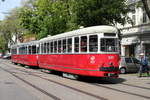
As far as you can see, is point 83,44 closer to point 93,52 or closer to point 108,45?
point 93,52

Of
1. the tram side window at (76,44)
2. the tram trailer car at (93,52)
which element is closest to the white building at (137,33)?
the tram trailer car at (93,52)

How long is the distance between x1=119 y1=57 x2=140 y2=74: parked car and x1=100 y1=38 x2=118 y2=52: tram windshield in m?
8.40

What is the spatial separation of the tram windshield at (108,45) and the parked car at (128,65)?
8404 millimetres

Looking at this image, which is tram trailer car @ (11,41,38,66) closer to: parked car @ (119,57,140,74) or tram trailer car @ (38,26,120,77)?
parked car @ (119,57,140,74)

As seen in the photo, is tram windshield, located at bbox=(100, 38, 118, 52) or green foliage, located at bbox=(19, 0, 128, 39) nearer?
tram windshield, located at bbox=(100, 38, 118, 52)

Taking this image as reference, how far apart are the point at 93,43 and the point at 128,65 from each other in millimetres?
9399

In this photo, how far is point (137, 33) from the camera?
115ft

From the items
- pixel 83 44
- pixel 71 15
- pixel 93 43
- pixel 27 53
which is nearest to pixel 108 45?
pixel 93 43

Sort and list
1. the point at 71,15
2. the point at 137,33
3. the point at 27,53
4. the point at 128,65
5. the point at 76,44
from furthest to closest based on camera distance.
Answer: the point at 27,53 → the point at 137,33 → the point at 71,15 → the point at 128,65 → the point at 76,44

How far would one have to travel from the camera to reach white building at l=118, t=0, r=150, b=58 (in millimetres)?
34250

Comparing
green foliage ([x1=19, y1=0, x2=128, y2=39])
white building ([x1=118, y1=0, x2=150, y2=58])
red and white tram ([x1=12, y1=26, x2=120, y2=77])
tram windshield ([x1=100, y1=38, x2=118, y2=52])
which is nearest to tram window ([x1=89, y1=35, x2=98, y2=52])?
red and white tram ([x1=12, y1=26, x2=120, y2=77])

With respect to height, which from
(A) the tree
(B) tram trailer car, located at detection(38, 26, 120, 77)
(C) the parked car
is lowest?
(C) the parked car

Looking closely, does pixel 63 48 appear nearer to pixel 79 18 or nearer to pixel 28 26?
pixel 79 18

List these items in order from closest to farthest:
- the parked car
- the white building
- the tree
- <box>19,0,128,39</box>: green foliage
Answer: the parked car, the tree, <box>19,0,128,39</box>: green foliage, the white building
